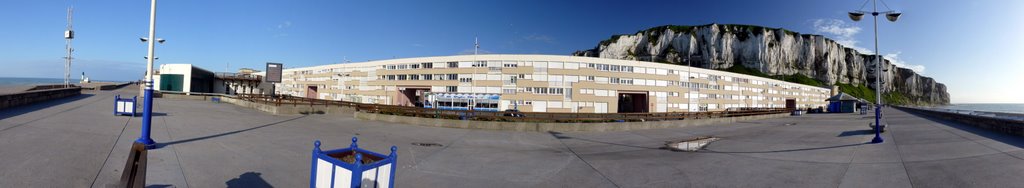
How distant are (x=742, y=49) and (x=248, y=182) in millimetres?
188814

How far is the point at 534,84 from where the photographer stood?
50.2 m

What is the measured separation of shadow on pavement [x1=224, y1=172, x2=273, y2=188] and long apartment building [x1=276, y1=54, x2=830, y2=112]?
142 feet

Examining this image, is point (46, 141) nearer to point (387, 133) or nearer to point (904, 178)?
Answer: point (387, 133)

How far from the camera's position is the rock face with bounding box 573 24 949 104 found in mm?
161625

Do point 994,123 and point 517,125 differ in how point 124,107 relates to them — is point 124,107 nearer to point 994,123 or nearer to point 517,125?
point 517,125

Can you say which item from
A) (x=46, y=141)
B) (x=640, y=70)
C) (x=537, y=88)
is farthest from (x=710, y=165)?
(x=640, y=70)

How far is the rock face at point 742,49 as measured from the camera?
161625 mm

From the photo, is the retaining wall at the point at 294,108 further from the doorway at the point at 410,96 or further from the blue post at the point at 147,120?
the doorway at the point at 410,96

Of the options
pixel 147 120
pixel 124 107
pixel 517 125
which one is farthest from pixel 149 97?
pixel 517 125

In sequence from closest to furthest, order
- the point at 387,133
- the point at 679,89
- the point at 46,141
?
the point at 46,141
the point at 387,133
the point at 679,89

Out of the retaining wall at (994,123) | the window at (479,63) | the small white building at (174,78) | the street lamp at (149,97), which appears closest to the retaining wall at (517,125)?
the street lamp at (149,97)

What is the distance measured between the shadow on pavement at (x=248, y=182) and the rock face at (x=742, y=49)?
537 feet

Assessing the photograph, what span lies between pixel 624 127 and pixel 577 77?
104 feet

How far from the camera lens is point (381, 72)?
61375 millimetres
